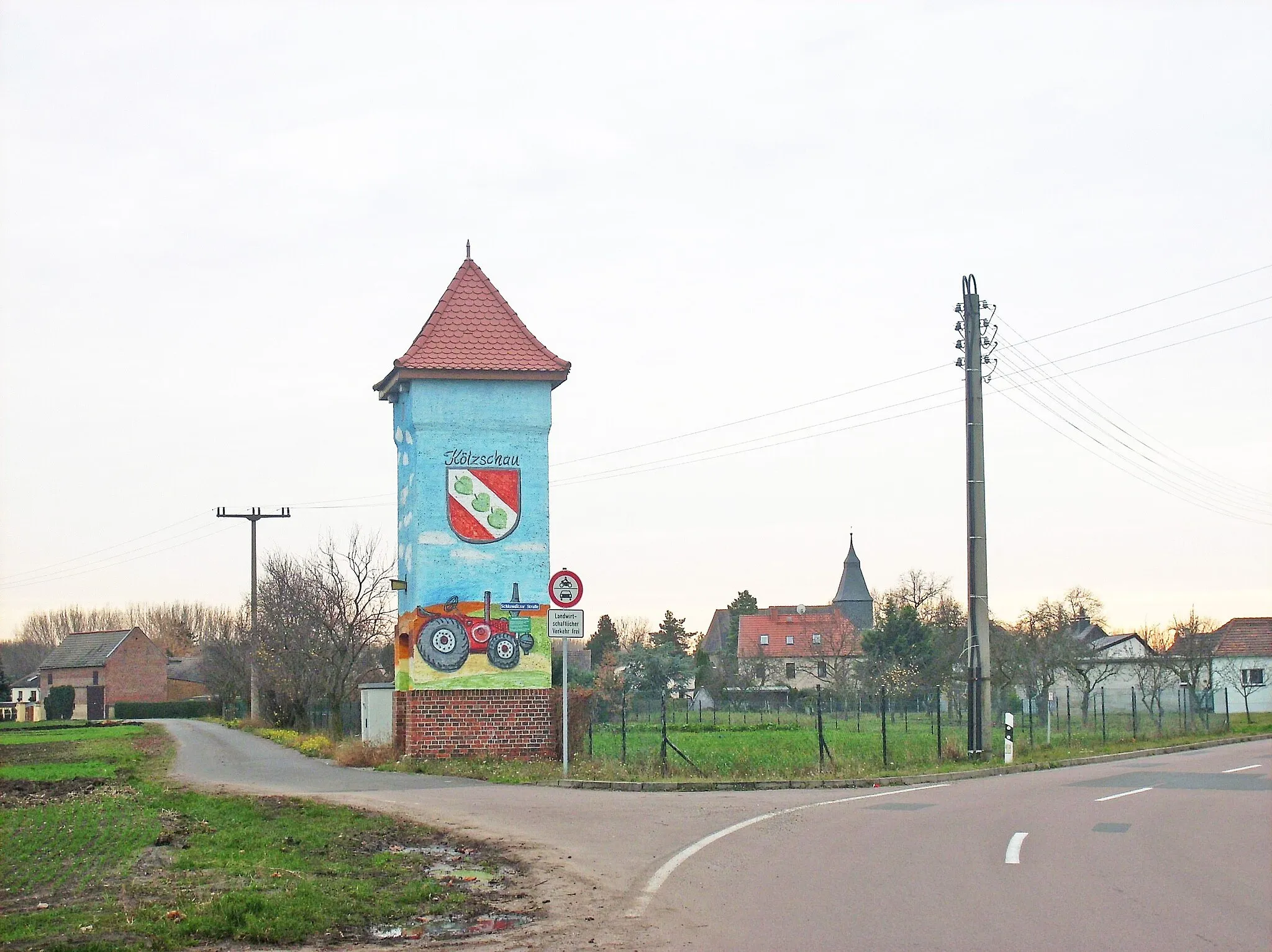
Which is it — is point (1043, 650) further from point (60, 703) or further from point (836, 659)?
point (60, 703)

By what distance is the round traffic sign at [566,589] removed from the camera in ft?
77.6

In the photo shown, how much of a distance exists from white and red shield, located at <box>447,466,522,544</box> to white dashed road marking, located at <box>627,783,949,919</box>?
→ 10.2m

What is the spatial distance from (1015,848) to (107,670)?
353 feet

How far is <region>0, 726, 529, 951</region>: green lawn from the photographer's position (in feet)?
31.0

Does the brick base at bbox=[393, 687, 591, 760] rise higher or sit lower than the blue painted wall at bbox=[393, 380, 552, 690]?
lower

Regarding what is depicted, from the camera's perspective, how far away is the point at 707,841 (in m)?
14.4

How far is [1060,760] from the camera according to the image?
29703 millimetres

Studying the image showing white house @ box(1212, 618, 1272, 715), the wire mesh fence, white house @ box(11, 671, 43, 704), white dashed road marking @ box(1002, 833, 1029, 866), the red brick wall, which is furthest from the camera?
white house @ box(11, 671, 43, 704)

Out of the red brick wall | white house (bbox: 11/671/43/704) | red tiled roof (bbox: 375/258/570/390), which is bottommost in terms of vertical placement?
white house (bbox: 11/671/43/704)

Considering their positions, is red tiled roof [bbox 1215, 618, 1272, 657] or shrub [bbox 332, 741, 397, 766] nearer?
shrub [bbox 332, 741, 397, 766]

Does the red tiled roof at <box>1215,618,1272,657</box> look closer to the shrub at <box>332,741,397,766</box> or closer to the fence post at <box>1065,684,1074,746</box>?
the fence post at <box>1065,684,1074,746</box>

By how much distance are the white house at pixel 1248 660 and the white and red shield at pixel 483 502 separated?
54190 mm

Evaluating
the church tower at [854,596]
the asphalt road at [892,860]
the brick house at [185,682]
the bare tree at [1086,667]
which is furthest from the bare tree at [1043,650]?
the brick house at [185,682]

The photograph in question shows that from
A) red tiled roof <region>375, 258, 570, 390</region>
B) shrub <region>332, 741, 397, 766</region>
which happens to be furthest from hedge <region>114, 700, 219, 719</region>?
red tiled roof <region>375, 258, 570, 390</region>
